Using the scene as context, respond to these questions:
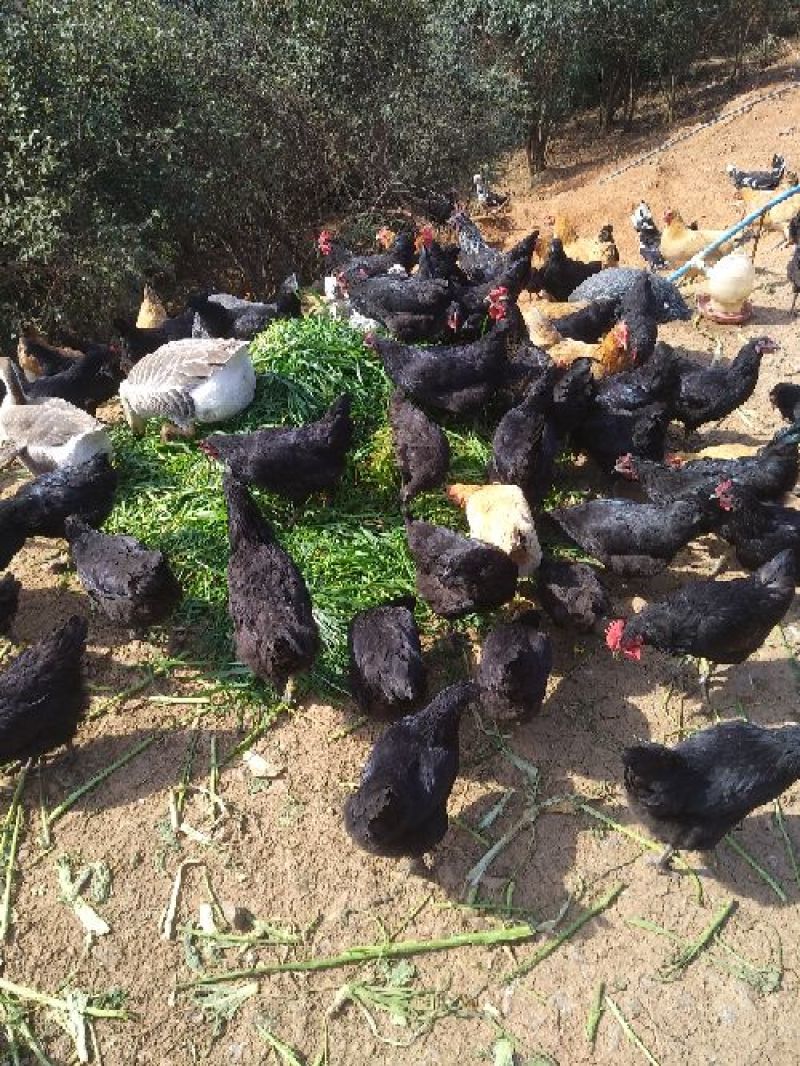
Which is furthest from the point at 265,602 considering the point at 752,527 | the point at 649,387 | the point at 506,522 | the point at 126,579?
the point at 649,387

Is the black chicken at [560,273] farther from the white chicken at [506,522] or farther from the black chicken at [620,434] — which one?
the white chicken at [506,522]

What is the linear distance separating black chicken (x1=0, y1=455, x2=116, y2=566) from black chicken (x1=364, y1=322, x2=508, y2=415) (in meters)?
2.31

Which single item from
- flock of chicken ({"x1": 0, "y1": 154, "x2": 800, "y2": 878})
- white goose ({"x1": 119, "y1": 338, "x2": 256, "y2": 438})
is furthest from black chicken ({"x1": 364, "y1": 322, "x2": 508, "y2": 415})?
white goose ({"x1": 119, "y1": 338, "x2": 256, "y2": 438})

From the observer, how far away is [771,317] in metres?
9.34

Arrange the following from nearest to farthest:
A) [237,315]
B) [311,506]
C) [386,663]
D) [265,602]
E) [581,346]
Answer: [386,663] < [265,602] < [311,506] < [581,346] < [237,315]

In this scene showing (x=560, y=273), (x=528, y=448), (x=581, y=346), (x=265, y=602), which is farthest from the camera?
(x=560, y=273)

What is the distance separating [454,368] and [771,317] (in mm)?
5056

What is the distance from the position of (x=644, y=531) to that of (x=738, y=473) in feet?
3.80

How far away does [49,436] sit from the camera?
618 cm

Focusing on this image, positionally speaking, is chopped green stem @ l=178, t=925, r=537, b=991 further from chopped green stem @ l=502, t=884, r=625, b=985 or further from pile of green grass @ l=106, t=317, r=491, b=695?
pile of green grass @ l=106, t=317, r=491, b=695

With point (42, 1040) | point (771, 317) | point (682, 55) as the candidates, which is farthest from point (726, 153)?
point (42, 1040)

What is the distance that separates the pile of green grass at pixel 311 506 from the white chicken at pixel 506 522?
349 millimetres

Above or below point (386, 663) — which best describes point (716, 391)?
below

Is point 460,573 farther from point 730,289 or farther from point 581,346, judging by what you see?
point 730,289
